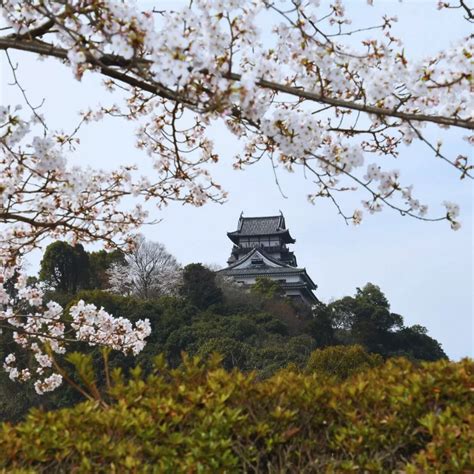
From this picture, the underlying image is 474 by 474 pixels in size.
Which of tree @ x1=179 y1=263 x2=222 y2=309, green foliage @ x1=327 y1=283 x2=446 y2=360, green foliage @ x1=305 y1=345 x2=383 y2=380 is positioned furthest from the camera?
green foliage @ x1=327 y1=283 x2=446 y2=360

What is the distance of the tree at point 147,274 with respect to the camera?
31578mm

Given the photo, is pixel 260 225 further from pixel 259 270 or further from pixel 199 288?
pixel 199 288

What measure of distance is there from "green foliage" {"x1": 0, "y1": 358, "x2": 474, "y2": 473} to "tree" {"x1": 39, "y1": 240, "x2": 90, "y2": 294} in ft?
91.7

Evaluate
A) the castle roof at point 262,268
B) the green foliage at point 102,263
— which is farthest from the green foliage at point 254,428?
the castle roof at point 262,268

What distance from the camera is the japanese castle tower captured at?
40.5 metres

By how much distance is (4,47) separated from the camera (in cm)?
343

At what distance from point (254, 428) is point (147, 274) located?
30.0m

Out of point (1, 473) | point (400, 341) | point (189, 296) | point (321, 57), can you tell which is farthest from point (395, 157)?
point (400, 341)

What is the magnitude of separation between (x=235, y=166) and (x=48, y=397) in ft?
60.7

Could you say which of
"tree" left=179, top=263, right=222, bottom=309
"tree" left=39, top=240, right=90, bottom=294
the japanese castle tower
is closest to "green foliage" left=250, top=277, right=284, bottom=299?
"tree" left=179, top=263, right=222, bottom=309

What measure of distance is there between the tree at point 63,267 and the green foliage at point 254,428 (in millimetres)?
27961

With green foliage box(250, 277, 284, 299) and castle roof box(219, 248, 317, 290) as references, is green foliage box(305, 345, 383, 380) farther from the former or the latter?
castle roof box(219, 248, 317, 290)

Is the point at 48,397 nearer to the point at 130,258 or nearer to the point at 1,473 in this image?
the point at 130,258

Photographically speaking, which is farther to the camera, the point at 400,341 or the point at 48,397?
the point at 400,341
